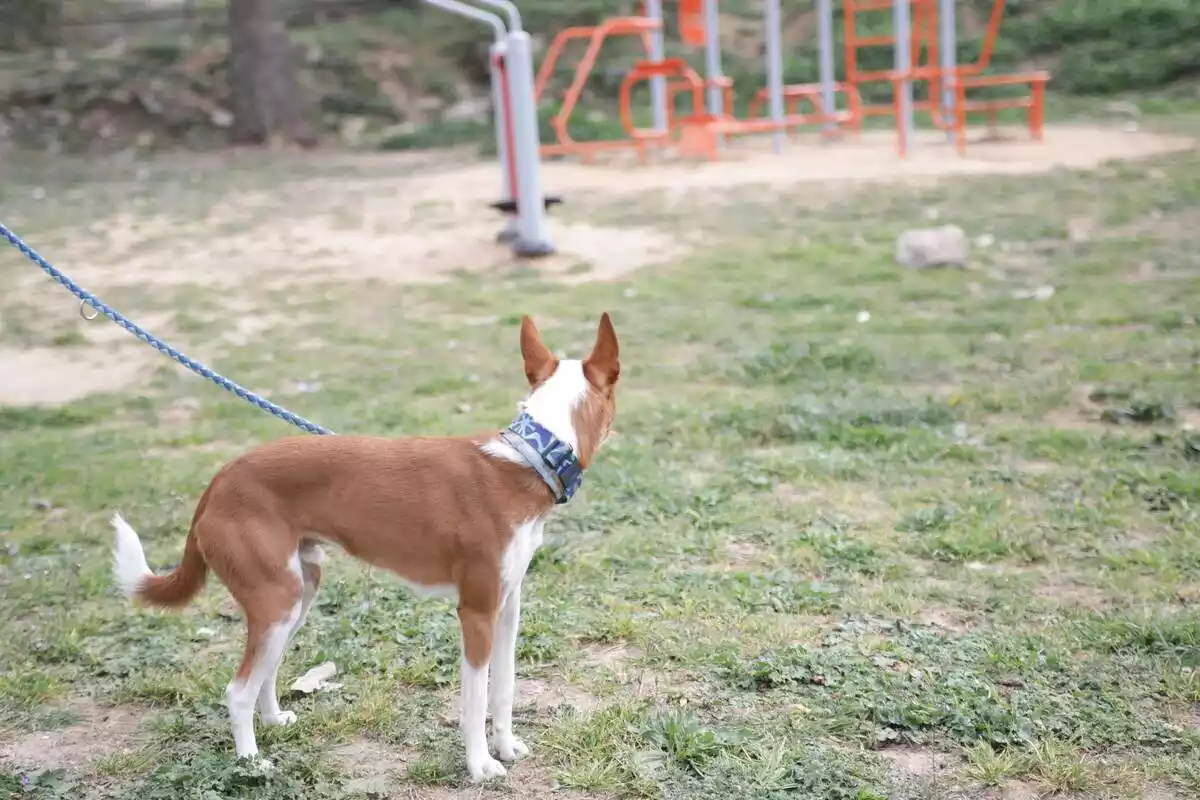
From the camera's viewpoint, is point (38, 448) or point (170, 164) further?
point (170, 164)

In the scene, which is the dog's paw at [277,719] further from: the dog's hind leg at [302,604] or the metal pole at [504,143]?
the metal pole at [504,143]

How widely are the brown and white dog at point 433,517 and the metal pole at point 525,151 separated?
7.25m

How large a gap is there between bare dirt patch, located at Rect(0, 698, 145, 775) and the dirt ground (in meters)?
3.92

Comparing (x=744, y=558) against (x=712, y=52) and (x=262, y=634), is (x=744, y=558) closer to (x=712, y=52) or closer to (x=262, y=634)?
(x=262, y=634)

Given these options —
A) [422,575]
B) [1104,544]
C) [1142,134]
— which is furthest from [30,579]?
[1142,134]

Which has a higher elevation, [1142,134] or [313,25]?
[313,25]

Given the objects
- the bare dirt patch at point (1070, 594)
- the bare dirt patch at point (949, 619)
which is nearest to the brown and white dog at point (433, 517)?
the bare dirt patch at point (949, 619)

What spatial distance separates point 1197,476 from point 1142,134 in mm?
11760

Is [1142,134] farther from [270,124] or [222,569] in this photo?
[222,569]

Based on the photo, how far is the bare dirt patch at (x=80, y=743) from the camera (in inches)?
130

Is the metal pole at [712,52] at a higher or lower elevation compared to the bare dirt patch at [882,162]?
higher

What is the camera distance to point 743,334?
763 cm

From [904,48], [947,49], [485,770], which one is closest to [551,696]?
[485,770]

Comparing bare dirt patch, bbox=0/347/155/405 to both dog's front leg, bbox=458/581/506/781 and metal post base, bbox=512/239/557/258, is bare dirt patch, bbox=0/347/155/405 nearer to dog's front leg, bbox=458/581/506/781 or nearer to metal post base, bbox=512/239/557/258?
metal post base, bbox=512/239/557/258
